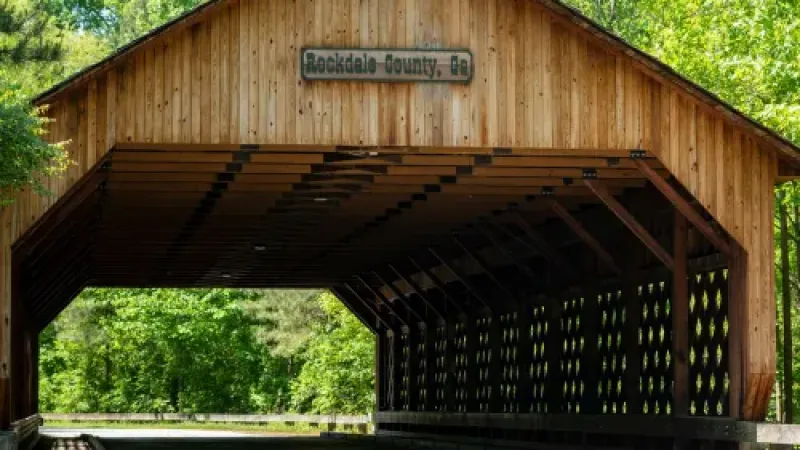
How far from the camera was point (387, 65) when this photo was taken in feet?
46.2

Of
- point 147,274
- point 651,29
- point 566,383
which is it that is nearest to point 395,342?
point 147,274

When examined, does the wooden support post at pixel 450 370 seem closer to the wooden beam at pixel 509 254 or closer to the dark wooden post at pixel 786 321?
the wooden beam at pixel 509 254

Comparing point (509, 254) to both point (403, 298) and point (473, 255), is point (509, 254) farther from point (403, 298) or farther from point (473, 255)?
point (403, 298)

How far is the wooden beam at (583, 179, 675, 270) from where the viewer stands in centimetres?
1590

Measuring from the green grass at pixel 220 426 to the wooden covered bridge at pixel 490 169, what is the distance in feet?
58.9

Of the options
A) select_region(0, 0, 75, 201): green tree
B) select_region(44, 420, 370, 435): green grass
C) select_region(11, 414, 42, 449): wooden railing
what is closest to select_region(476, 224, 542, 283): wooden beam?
select_region(11, 414, 42, 449): wooden railing

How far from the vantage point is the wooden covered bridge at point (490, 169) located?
45.5 feet

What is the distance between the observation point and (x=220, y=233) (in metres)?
22.6

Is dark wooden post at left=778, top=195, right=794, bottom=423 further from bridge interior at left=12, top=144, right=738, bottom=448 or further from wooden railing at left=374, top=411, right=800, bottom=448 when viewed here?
wooden railing at left=374, top=411, right=800, bottom=448

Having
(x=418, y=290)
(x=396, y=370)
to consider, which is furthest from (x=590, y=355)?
(x=396, y=370)

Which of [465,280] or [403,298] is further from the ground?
[465,280]

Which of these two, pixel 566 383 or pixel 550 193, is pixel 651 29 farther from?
pixel 550 193

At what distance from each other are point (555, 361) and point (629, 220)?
19.1 feet

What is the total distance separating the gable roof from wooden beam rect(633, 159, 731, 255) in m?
0.92
